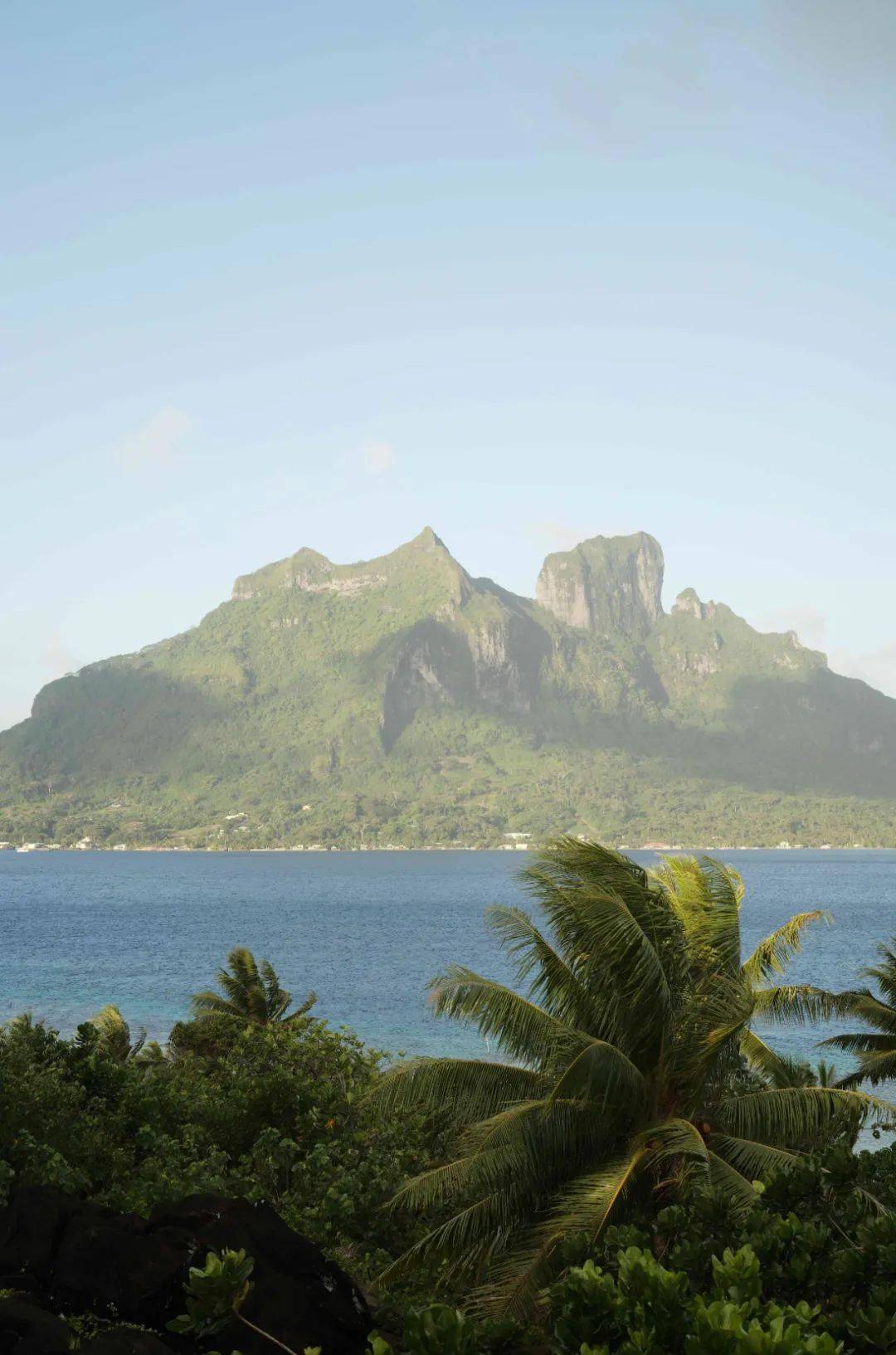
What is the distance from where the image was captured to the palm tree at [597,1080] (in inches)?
469

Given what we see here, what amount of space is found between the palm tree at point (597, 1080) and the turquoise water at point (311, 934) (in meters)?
9.32

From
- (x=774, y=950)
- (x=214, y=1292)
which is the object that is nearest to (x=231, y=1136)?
(x=774, y=950)

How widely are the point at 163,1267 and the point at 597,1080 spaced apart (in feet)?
17.4

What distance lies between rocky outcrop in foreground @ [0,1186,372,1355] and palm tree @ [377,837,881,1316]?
3.39 meters

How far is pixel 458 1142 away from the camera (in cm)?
1320

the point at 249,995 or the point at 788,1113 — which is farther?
the point at 249,995

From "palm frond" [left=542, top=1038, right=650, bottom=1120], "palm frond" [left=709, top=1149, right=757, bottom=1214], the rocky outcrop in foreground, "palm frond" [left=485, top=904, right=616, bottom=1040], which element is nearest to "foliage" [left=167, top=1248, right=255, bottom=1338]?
the rocky outcrop in foreground

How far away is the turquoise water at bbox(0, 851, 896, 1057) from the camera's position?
6419 cm

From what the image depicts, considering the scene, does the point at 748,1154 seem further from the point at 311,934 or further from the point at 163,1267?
the point at 311,934

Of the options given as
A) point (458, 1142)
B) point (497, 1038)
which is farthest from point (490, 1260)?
point (497, 1038)

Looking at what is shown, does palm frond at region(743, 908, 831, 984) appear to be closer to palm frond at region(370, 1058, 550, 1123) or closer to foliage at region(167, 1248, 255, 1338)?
palm frond at region(370, 1058, 550, 1123)

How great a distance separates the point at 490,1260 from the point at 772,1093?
3.45 meters

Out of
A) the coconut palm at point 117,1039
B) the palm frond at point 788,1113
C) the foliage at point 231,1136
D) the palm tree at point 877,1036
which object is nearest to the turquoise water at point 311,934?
the foliage at point 231,1136

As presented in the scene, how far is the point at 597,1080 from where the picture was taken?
12094 mm
